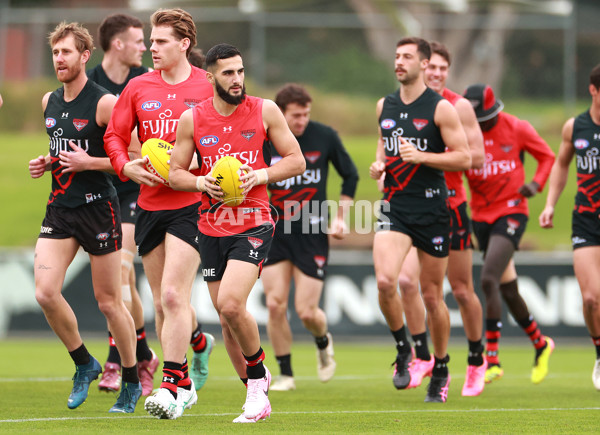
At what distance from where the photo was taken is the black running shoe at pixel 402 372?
914 cm

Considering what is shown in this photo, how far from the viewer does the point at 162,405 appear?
696 cm

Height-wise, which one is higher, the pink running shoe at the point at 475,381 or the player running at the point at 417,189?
the player running at the point at 417,189

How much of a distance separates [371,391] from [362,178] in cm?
1410

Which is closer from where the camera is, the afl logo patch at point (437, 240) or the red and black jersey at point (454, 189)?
the afl logo patch at point (437, 240)

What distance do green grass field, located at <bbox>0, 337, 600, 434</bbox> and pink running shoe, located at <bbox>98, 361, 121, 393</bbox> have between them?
9cm

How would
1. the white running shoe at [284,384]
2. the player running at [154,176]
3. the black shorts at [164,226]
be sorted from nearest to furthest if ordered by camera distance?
1. the player running at [154,176]
2. the black shorts at [164,226]
3. the white running shoe at [284,384]

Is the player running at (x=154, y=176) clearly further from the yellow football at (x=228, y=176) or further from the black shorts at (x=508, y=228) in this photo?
the black shorts at (x=508, y=228)

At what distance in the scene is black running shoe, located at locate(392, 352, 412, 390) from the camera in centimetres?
914

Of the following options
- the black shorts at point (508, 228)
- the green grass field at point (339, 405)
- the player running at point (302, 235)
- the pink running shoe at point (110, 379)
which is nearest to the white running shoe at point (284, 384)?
the player running at point (302, 235)

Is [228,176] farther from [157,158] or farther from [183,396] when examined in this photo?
[183,396]

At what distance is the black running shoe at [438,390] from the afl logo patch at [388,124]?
7.32ft

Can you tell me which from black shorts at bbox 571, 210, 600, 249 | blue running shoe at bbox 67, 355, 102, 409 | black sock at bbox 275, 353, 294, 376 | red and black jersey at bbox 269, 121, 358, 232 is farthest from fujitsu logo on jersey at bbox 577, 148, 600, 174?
blue running shoe at bbox 67, 355, 102, 409

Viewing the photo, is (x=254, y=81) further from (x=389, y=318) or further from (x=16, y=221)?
(x=389, y=318)

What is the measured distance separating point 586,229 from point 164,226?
13.3ft
